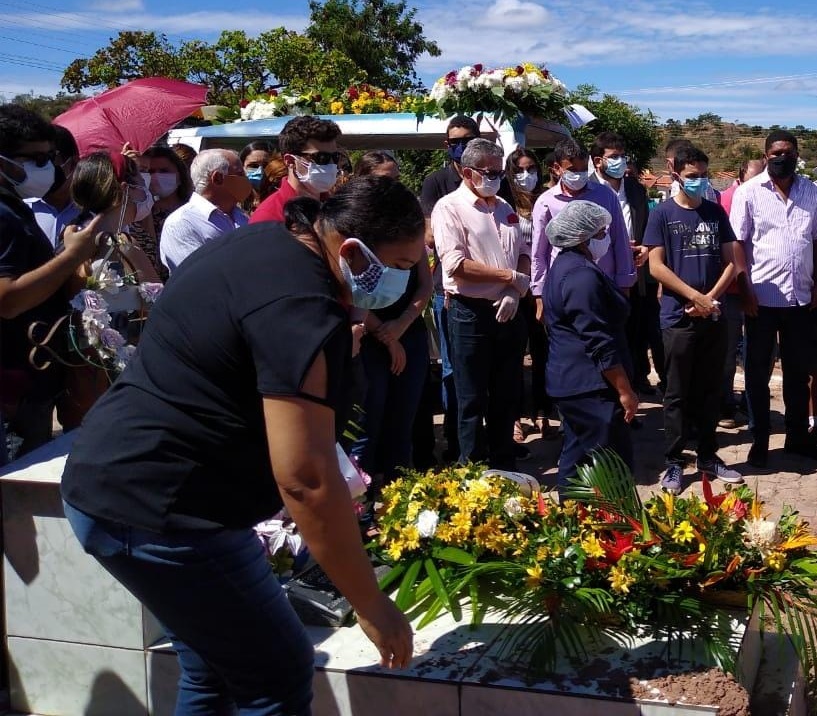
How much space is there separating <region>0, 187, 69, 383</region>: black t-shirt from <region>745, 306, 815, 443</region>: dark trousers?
434 centimetres

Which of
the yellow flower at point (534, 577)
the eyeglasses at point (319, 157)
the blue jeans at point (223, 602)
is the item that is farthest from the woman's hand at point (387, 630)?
the eyeglasses at point (319, 157)

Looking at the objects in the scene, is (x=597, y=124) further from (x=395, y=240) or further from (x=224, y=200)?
(x=395, y=240)

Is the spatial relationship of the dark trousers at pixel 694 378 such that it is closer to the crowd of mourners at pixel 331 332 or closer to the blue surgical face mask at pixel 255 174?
the crowd of mourners at pixel 331 332

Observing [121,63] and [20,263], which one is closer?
[20,263]

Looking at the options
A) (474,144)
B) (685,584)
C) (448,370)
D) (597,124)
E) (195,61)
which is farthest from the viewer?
(195,61)

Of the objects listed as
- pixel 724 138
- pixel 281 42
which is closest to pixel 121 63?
pixel 281 42

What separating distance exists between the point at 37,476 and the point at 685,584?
200 cm

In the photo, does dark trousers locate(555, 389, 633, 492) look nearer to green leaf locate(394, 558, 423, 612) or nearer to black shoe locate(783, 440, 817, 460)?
green leaf locate(394, 558, 423, 612)

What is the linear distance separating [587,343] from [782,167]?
107 inches

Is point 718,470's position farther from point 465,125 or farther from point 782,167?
point 465,125

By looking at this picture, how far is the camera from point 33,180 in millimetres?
3961

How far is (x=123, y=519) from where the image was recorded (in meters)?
2.10

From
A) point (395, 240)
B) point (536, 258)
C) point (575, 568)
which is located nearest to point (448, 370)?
point (536, 258)

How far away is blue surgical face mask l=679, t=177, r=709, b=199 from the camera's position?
591cm
